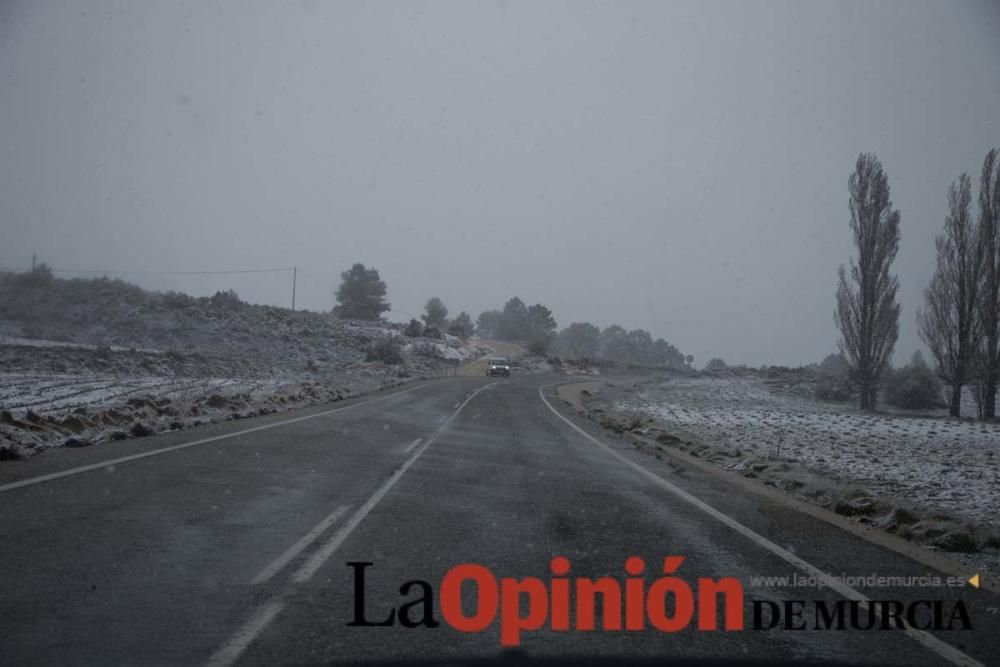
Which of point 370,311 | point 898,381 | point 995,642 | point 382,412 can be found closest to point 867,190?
point 898,381

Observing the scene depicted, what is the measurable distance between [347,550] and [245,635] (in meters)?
1.86

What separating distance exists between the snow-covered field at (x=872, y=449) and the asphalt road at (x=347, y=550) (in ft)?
8.24

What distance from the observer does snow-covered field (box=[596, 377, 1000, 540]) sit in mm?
9961

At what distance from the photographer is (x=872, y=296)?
36094mm

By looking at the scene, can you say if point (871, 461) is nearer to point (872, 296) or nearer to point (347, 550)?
point (347, 550)

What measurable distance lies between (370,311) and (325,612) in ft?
268

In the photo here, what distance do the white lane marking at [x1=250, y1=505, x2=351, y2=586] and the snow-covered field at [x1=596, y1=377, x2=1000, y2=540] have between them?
283 inches

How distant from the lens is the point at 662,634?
4195mm

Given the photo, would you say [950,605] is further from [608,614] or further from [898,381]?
[898,381]

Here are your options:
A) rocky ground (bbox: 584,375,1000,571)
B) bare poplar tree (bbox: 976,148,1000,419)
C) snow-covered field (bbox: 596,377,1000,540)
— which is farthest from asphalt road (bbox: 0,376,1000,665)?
bare poplar tree (bbox: 976,148,1000,419)

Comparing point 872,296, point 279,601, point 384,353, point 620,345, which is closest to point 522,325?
point 620,345

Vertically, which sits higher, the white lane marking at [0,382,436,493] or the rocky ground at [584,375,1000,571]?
the white lane marking at [0,382,436,493]

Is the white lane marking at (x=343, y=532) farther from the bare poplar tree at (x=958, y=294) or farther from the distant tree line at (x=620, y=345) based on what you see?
the distant tree line at (x=620, y=345)

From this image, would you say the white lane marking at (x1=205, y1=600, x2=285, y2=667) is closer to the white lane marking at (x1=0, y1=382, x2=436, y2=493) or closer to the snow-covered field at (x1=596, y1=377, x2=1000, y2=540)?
the white lane marking at (x1=0, y1=382, x2=436, y2=493)
